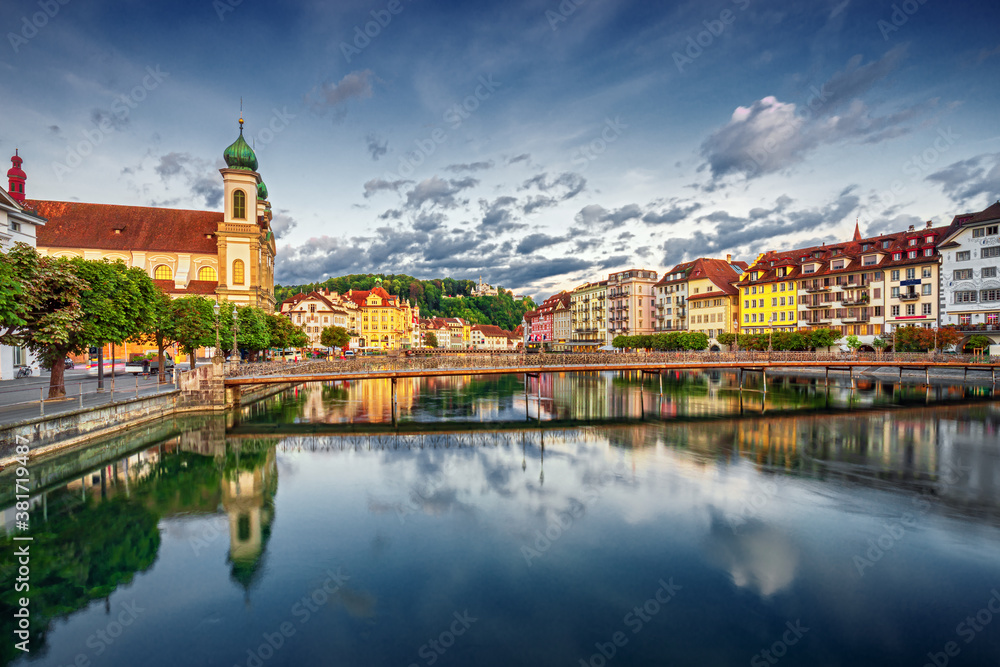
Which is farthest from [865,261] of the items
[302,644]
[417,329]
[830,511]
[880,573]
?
[417,329]

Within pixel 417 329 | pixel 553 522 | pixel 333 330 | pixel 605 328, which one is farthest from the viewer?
pixel 417 329

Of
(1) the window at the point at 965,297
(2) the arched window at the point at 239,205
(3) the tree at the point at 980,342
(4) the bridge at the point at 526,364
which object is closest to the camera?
(4) the bridge at the point at 526,364

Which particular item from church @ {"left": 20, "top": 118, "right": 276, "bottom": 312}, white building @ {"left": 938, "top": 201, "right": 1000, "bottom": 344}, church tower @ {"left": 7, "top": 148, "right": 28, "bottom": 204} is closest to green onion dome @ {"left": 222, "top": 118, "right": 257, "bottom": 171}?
church @ {"left": 20, "top": 118, "right": 276, "bottom": 312}

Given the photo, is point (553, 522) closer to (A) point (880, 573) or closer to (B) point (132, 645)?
(A) point (880, 573)

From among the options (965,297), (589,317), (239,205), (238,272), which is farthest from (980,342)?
(239,205)

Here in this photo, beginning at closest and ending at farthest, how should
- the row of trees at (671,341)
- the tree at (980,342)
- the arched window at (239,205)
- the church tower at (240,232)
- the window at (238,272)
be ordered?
the tree at (980,342) < the church tower at (240,232) < the window at (238,272) < the arched window at (239,205) < the row of trees at (671,341)

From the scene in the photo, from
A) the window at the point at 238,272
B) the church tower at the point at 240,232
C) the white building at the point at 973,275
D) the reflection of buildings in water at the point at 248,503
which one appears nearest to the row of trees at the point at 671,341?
the white building at the point at 973,275

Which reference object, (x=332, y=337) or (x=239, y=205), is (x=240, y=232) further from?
(x=332, y=337)

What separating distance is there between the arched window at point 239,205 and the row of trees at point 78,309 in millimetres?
25784

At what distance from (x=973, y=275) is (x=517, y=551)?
205ft

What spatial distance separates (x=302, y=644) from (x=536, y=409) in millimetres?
31792

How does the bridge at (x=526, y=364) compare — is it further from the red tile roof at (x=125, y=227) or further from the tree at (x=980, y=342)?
the red tile roof at (x=125, y=227)

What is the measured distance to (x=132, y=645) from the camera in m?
9.55

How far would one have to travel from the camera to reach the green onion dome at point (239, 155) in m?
63.6
